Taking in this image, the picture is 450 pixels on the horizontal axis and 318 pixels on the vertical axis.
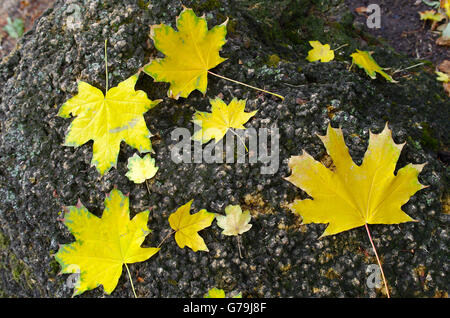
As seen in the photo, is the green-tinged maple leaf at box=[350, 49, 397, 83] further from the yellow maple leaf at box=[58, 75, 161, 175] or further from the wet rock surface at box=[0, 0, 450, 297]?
the yellow maple leaf at box=[58, 75, 161, 175]

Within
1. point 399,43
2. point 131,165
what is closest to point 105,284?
point 131,165

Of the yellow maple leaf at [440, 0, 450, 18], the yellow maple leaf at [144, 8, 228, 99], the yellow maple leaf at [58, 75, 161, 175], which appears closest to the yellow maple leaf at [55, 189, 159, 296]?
the yellow maple leaf at [58, 75, 161, 175]

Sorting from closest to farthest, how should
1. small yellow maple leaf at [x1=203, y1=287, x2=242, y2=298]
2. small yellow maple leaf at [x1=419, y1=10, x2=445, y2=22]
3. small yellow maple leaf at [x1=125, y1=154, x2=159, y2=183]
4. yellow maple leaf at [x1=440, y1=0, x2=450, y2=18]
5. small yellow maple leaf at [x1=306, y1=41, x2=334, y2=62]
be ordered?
small yellow maple leaf at [x1=203, y1=287, x2=242, y2=298]
small yellow maple leaf at [x1=125, y1=154, x2=159, y2=183]
small yellow maple leaf at [x1=306, y1=41, x2=334, y2=62]
yellow maple leaf at [x1=440, y1=0, x2=450, y2=18]
small yellow maple leaf at [x1=419, y1=10, x2=445, y2=22]

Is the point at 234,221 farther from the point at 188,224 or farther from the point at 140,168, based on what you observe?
the point at 140,168

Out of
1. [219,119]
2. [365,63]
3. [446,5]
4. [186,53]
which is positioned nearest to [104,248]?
[219,119]

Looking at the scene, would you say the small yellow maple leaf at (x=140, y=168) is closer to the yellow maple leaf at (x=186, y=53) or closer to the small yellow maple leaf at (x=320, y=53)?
the yellow maple leaf at (x=186, y=53)

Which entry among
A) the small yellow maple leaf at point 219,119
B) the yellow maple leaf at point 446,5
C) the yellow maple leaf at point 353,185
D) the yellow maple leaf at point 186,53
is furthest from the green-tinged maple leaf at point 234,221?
the yellow maple leaf at point 446,5
